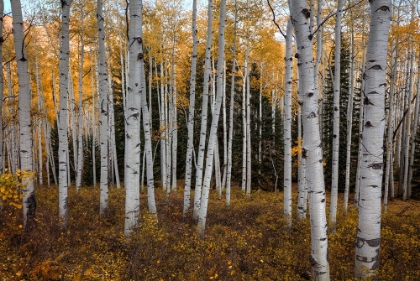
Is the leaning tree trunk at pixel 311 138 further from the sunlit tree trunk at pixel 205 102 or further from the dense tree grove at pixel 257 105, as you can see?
the sunlit tree trunk at pixel 205 102

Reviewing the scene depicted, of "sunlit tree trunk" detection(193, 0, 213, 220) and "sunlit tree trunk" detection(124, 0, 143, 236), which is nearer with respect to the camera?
"sunlit tree trunk" detection(124, 0, 143, 236)

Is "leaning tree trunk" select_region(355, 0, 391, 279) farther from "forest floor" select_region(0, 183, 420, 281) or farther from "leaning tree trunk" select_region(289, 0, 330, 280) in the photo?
"forest floor" select_region(0, 183, 420, 281)

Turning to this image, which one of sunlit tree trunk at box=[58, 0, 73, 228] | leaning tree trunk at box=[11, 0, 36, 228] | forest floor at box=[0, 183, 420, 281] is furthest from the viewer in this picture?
sunlit tree trunk at box=[58, 0, 73, 228]

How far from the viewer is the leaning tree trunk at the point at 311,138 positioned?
10.4ft

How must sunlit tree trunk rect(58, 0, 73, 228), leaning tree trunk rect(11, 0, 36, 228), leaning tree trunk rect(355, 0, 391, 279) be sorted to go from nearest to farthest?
1. leaning tree trunk rect(355, 0, 391, 279)
2. leaning tree trunk rect(11, 0, 36, 228)
3. sunlit tree trunk rect(58, 0, 73, 228)

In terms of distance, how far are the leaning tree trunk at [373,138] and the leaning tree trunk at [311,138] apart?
501 millimetres

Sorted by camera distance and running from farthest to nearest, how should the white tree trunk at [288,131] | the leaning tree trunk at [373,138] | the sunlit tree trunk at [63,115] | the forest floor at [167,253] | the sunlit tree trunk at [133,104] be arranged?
the white tree trunk at [288,131] < the sunlit tree trunk at [63,115] < the sunlit tree trunk at [133,104] < the forest floor at [167,253] < the leaning tree trunk at [373,138]

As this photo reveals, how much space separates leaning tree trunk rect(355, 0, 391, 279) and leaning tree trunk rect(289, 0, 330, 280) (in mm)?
501

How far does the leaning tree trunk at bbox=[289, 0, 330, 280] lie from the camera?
10.4 feet

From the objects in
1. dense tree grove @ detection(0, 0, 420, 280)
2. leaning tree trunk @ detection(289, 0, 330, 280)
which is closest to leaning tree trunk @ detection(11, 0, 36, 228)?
dense tree grove @ detection(0, 0, 420, 280)

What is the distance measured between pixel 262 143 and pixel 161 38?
9538mm

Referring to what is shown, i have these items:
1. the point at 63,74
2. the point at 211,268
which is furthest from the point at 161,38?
the point at 211,268

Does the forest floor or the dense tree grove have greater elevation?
the dense tree grove

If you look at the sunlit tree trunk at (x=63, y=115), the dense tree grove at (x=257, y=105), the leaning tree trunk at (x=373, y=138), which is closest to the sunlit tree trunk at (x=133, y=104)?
the dense tree grove at (x=257, y=105)
